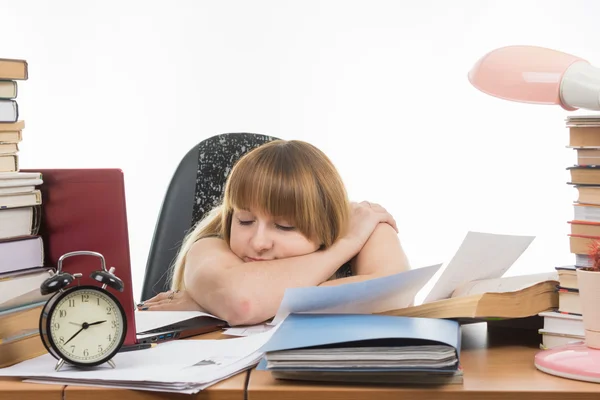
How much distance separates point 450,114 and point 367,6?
633 mm

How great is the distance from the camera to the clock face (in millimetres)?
927

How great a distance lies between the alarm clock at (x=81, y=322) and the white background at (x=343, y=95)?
2689 millimetres

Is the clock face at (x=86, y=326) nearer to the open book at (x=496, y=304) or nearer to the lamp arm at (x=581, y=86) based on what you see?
the open book at (x=496, y=304)

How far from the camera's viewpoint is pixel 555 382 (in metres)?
0.86

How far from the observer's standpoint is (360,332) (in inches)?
34.9

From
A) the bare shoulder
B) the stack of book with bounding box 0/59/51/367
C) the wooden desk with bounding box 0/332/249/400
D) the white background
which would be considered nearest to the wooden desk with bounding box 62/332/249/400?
the wooden desk with bounding box 0/332/249/400

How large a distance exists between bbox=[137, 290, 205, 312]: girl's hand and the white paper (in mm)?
122

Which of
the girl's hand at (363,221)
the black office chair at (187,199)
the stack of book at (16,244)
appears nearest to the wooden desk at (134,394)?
the stack of book at (16,244)

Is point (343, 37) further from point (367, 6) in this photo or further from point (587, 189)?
point (587, 189)

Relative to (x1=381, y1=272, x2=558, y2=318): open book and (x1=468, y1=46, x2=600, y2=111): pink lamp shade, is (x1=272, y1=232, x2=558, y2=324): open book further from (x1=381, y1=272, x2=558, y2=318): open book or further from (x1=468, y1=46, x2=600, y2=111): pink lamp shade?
(x1=468, y1=46, x2=600, y2=111): pink lamp shade

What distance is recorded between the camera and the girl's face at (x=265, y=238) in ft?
4.53

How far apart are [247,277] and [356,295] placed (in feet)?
1.10

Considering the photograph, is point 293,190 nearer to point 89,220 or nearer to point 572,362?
point 89,220

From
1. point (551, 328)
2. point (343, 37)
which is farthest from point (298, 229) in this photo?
point (343, 37)
